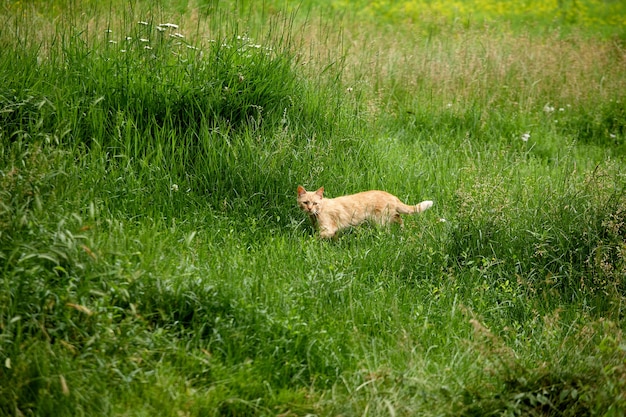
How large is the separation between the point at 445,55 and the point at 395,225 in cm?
432

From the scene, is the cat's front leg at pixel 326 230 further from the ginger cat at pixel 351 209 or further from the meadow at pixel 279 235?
the meadow at pixel 279 235

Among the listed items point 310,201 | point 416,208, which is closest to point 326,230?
point 310,201

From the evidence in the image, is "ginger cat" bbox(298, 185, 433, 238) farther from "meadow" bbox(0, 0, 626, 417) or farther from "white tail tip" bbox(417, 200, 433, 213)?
"meadow" bbox(0, 0, 626, 417)

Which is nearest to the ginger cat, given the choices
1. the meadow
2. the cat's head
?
the cat's head

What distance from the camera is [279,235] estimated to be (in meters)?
5.69

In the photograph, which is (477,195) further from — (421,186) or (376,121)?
(376,121)

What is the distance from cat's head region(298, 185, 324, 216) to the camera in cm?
580

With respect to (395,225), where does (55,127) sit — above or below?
above

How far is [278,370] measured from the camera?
398cm

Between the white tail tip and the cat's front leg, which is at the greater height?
the white tail tip

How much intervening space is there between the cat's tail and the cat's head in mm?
834

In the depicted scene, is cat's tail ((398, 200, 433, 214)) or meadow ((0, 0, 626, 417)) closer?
meadow ((0, 0, 626, 417))

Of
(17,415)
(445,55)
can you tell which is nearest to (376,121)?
(445,55)

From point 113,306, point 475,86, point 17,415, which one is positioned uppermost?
point 475,86
